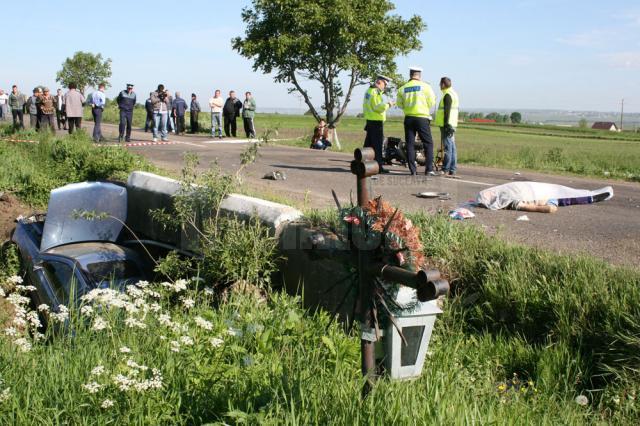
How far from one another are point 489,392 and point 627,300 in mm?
1190

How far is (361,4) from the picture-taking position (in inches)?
1056

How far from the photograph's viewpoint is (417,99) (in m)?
12.7

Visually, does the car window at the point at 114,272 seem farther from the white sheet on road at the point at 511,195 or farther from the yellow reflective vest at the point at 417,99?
the yellow reflective vest at the point at 417,99

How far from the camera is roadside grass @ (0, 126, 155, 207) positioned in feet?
38.2

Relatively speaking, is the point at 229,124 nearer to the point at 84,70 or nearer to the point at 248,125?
the point at 248,125

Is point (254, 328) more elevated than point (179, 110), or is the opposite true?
point (179, 110)

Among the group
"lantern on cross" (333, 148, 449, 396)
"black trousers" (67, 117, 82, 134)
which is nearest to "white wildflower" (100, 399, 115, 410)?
"lantern on cross" (333, 148, 449, 396)

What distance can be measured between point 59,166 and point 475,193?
24.4ft

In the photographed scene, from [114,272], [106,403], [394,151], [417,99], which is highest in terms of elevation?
[417,99]

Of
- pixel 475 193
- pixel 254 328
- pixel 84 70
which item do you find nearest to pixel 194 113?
pixel 475 193

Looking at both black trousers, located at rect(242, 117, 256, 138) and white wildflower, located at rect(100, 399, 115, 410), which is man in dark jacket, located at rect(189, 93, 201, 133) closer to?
black trousers, located at rect(242, 117, 256, 138)

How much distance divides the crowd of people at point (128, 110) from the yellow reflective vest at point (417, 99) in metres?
9.23

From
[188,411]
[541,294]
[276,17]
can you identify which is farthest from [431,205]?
[276,17]

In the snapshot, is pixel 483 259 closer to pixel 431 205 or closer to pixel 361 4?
pixel 431 205
